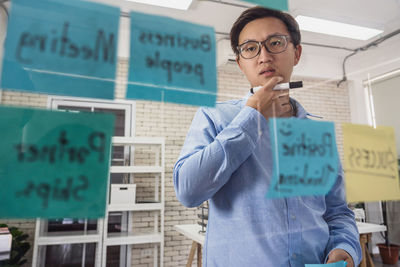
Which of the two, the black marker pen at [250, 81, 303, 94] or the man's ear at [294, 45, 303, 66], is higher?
the man's ear at [294, 45, 303, 66]

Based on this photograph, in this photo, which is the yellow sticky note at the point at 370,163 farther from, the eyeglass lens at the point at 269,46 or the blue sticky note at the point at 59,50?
→ the blue sticky note at the point at 59,50

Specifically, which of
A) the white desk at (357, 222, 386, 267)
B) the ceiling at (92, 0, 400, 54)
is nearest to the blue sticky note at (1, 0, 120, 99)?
the ceiling at (92, 0, 400, 54)

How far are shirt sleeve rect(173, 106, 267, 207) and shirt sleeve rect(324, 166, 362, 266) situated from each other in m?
0.20

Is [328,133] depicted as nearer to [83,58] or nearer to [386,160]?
[386,160]

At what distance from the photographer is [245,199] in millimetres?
453

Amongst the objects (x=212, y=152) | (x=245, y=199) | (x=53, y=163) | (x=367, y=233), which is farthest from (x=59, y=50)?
(x=367, y=233)

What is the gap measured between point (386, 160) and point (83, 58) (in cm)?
46

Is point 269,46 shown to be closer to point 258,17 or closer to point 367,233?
point 258,17

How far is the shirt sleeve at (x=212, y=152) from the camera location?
38 cm

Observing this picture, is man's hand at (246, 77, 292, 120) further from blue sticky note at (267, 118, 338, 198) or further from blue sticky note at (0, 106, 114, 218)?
blue sticky note at (0, 106, 114, 218)

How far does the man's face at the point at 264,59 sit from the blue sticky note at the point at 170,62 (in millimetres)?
97

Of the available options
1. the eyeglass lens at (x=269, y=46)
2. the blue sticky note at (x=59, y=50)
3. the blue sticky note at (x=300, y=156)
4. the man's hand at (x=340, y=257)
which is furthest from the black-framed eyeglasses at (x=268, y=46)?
the man's hand at (x=340, y=257)

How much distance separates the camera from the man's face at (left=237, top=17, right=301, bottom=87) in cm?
39

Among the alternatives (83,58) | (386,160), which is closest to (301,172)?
(386,160)
